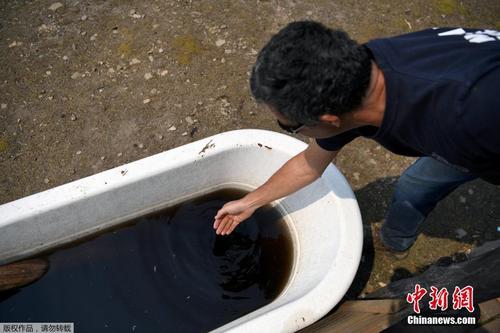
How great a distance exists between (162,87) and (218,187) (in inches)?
33.2

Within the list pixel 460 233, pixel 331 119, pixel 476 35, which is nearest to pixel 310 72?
pixel 331 119

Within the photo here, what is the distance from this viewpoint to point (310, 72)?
1.02m

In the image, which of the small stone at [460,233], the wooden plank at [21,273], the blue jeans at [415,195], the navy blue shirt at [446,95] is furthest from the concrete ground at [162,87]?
the navy blue shirt at [446,95]

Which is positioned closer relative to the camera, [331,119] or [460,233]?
[331,119]

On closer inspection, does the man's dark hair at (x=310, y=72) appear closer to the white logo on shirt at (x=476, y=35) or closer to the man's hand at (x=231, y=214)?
the white logo on shirt at (x=476, y=35)

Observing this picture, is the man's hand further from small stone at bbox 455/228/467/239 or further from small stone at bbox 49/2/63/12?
small stone at bbox 49/2/63/12

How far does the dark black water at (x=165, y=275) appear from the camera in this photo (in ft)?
5.83

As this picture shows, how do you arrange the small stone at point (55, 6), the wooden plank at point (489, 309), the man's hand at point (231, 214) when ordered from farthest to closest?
the small stone at point (55, 6) → the man's hand at point (231, 214) → the wooden plank at point (489, 309)

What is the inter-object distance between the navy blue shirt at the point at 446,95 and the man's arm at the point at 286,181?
0.28m

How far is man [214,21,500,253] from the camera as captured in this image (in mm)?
1033

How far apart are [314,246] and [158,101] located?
51.1 inches

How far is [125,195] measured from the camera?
1.82 meters

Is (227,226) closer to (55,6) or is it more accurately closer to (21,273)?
(21,273)

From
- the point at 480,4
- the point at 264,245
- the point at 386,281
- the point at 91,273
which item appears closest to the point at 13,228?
the point at 91,273
